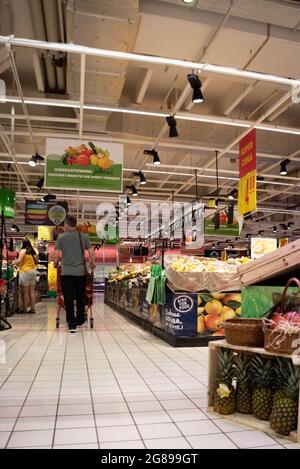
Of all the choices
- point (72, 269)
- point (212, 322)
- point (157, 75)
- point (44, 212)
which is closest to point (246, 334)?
point (212, 322)

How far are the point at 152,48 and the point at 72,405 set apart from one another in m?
5.13

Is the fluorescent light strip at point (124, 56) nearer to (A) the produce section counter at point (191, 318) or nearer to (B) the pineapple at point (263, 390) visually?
(A) the produce section counter at point (191, 318)

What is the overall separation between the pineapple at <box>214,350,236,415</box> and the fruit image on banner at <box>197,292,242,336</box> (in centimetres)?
312

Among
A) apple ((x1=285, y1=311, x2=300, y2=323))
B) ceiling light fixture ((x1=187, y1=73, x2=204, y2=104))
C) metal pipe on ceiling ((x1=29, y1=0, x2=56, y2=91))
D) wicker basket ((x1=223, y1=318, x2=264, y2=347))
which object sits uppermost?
metal pipe on ceiling ((x1=29, y1=0, x2=56, y2=91))

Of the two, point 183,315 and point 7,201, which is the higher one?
point 7,201

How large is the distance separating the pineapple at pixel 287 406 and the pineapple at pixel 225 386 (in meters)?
0.38

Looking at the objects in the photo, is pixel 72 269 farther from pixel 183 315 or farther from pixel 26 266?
pixel 26 266

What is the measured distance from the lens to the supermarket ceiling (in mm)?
5137

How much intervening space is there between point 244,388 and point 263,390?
0.18m

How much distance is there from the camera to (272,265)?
2.89 meters

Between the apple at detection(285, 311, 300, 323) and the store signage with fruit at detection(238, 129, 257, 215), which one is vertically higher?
the store signage with fruit at detection(238, 129, 257, 215)

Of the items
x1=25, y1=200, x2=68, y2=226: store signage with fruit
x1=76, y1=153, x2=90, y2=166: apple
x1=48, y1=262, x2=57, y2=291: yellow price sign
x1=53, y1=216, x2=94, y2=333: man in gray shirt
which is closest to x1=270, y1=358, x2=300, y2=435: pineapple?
x1=53, y1=216, x2=94, y2=333: man in gray shirt

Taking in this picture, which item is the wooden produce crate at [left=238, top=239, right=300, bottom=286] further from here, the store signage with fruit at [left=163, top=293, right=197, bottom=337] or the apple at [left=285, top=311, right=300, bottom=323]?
the store signage with fruit at [left=163, top=293, right=197, bottom=337]

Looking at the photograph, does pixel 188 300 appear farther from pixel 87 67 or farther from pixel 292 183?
pixel 292 183
